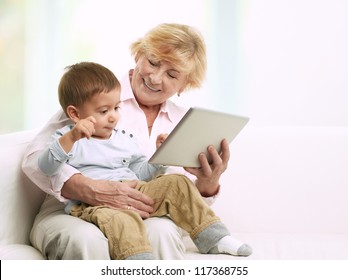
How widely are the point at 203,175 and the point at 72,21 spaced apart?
1745mm

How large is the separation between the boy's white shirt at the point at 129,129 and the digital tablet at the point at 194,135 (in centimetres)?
20

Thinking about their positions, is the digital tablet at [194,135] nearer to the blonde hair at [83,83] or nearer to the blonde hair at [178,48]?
the blonde hair at [83,83]

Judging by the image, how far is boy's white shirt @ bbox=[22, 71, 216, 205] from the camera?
1.54 metres

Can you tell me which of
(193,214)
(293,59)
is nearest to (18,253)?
(193,214)

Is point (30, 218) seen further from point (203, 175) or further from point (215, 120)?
point (215, 120)

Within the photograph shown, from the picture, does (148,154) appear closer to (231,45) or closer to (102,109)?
(102,109)

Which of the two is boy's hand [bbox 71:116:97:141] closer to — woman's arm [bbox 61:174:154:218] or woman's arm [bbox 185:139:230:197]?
woman's arm [bbox 61:174:154:218]

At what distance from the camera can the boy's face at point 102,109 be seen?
60.5 inches

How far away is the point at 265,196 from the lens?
6.47 ft

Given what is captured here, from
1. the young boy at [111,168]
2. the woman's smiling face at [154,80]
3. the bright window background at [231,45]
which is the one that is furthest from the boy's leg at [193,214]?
the bright window background at [231,45]

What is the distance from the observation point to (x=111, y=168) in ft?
5.28

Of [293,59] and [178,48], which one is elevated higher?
[178,48]

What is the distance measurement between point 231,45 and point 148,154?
1.44 metres

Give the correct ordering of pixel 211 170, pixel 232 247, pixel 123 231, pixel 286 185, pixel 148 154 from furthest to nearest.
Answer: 1. pixel 286 185
2. pixel 148 154
3. pixel 211 170
4. pixel 232 247
5. pixel 123 231
